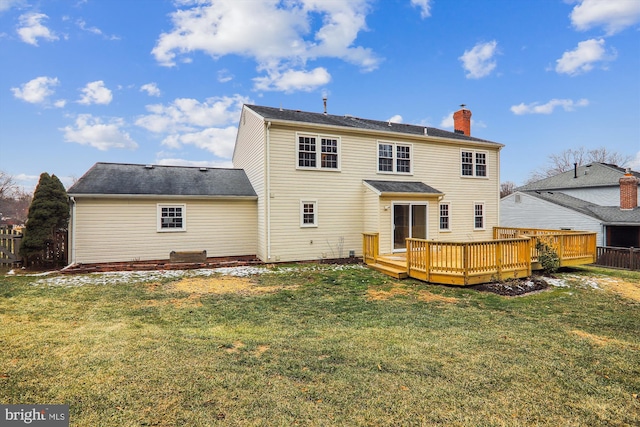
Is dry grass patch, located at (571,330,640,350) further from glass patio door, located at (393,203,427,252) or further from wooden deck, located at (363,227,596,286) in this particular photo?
glass patio door, located at (393,203,427,252)

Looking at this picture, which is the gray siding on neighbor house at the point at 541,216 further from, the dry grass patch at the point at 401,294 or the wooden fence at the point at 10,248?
the wooden fence at the point at 10,248

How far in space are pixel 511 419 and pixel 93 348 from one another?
17.3ft

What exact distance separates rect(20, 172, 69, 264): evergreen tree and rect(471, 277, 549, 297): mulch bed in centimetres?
1501

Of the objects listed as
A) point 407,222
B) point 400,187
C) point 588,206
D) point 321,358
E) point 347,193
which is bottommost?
point 321,358

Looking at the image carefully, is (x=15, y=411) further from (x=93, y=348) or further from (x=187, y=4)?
(x=187, y=4)

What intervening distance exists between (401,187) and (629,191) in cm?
1899

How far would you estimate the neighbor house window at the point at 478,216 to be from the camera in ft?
52.0

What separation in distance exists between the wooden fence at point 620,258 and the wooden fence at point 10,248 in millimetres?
27529

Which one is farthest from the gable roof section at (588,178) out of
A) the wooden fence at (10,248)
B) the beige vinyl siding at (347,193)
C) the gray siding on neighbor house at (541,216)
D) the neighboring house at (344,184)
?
the wooden fence at (10,248)

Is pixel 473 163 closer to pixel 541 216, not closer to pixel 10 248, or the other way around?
pixel 541 216

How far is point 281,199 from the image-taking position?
1226 cm

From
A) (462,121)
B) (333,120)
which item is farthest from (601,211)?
(333,120)

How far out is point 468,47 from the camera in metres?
17.6

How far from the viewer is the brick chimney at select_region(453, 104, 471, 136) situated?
17877 mm
